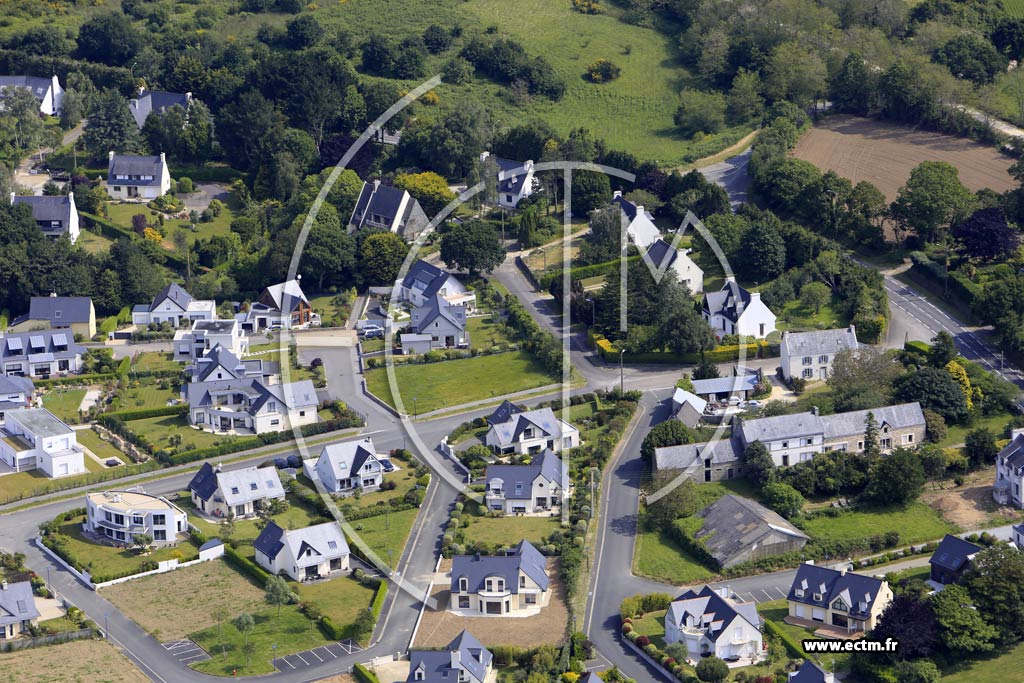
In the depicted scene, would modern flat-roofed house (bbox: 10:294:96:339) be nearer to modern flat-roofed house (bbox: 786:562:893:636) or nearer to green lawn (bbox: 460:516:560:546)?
green lawn (bbox: 460:516:560:546)

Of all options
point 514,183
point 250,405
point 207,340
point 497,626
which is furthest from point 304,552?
point 514,183

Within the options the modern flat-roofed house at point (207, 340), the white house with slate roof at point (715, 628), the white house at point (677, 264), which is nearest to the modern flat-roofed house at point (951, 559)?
the white house with slate roof at point (715, 628)

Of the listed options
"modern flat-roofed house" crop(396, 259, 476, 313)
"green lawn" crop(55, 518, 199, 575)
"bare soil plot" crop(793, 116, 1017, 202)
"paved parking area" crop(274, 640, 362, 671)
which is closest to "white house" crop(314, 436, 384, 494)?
"green lawn" crop(55, 518, 199, 575)

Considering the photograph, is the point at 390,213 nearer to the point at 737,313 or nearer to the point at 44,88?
the point at 737,313

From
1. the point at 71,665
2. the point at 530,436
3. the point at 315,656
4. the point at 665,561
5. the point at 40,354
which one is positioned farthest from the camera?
the point at 40,354

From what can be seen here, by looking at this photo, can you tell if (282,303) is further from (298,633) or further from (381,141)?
(298,633)

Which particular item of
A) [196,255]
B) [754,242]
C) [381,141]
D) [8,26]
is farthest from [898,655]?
[8,26]


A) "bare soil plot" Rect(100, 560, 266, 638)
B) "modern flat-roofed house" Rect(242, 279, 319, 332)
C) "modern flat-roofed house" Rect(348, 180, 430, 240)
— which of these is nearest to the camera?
"bare soil plot" Rect(100, 560, 266, 638)
